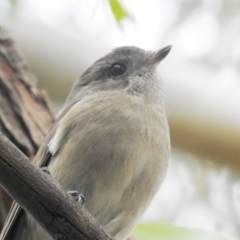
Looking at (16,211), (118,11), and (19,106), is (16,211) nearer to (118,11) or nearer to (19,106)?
(118,11)

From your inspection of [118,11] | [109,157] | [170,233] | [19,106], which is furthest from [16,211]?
[19,106]

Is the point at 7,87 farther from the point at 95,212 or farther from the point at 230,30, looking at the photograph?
the point at 230,30

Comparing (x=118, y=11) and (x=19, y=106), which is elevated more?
(x=118, y=11)

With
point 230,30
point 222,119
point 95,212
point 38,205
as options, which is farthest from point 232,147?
point 38,205

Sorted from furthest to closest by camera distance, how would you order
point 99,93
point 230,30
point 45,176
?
1. point 230,30
2. point 99,93
3. point 45,176

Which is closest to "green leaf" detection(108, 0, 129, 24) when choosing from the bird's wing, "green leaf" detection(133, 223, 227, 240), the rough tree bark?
the bird's wing

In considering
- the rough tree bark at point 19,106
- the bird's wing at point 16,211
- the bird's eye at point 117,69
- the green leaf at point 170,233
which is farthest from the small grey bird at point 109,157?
the rough tree bark at point 19,106
